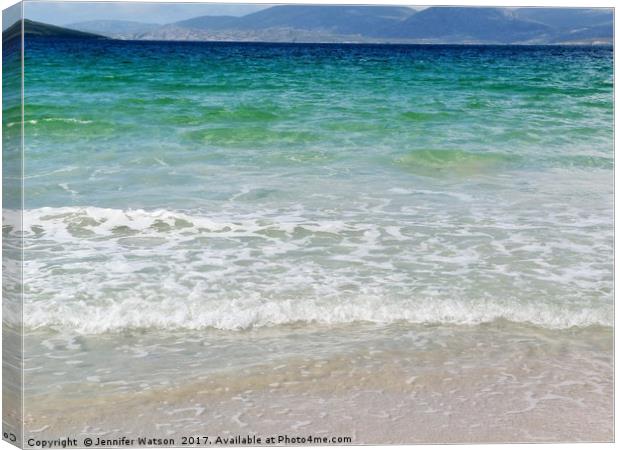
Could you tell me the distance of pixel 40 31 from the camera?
4.58 metres

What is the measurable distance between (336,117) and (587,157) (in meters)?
1.69

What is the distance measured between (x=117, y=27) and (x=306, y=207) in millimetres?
1554

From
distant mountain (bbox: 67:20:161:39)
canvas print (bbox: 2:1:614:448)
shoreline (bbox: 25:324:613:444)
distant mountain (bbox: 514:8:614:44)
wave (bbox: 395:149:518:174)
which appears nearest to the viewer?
shoreline (bbox: 25:324:613:444)

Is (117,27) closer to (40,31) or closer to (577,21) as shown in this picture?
(40,31)

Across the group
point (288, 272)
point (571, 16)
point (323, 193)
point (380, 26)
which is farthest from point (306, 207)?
point (571, 16)

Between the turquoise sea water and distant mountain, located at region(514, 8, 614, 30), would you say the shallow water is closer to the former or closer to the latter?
the turquoise sea water

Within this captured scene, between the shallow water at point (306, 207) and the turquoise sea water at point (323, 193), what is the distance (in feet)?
0.05

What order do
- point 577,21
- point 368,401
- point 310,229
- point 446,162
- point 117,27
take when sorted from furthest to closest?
point 446,162 → point 310,229 → point 577,21 → point 117,27 → point 368,401

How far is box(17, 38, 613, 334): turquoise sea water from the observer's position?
201 inches

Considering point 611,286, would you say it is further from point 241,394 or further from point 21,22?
point 21,22

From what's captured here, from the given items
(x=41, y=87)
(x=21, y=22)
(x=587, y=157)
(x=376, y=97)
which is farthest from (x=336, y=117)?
(x=21, y=22)

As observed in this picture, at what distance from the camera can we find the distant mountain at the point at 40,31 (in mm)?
4414

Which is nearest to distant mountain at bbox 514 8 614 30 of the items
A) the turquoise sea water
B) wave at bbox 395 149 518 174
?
the turquoise sea water

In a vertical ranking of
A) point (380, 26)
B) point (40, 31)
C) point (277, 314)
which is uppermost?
point (380, 26)
